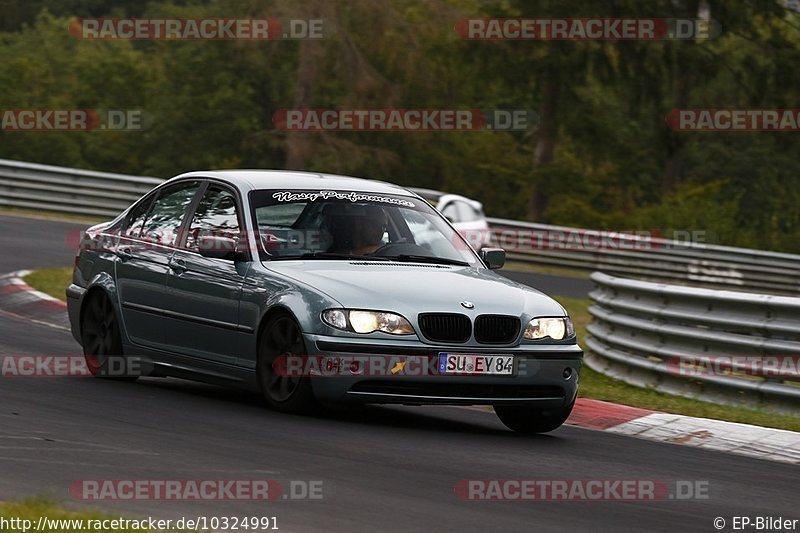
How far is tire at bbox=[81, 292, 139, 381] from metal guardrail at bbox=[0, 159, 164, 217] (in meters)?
16.8

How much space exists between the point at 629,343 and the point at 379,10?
27321mm

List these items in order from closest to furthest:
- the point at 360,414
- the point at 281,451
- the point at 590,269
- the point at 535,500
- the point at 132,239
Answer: the point at 535,500, the point at 281,451, the point at 360,414, the point at 132,239, the point at 590,269

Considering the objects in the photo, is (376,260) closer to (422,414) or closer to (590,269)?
(422,414)

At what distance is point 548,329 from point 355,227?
1.48 m

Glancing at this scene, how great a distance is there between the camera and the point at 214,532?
575cm

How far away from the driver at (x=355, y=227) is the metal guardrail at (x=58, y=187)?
18.1 m

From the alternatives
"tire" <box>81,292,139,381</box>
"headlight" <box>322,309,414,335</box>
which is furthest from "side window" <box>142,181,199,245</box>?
"headlight" <box>322,309,414,335</box>

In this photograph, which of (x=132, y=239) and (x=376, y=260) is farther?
(x=132, y=239)

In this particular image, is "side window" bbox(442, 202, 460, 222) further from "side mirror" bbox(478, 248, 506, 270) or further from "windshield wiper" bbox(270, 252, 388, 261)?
"windshield wiper" bbox(270, 252, 388, 261)

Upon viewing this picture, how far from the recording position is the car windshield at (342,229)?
9641 mm

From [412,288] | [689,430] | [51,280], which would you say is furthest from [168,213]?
[51,280]

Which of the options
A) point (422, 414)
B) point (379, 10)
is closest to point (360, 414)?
point (422, 414)

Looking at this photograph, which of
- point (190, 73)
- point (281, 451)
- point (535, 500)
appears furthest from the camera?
point (190, 73)

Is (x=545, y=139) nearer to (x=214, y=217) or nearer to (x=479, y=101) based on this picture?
(x=479, y=101)
